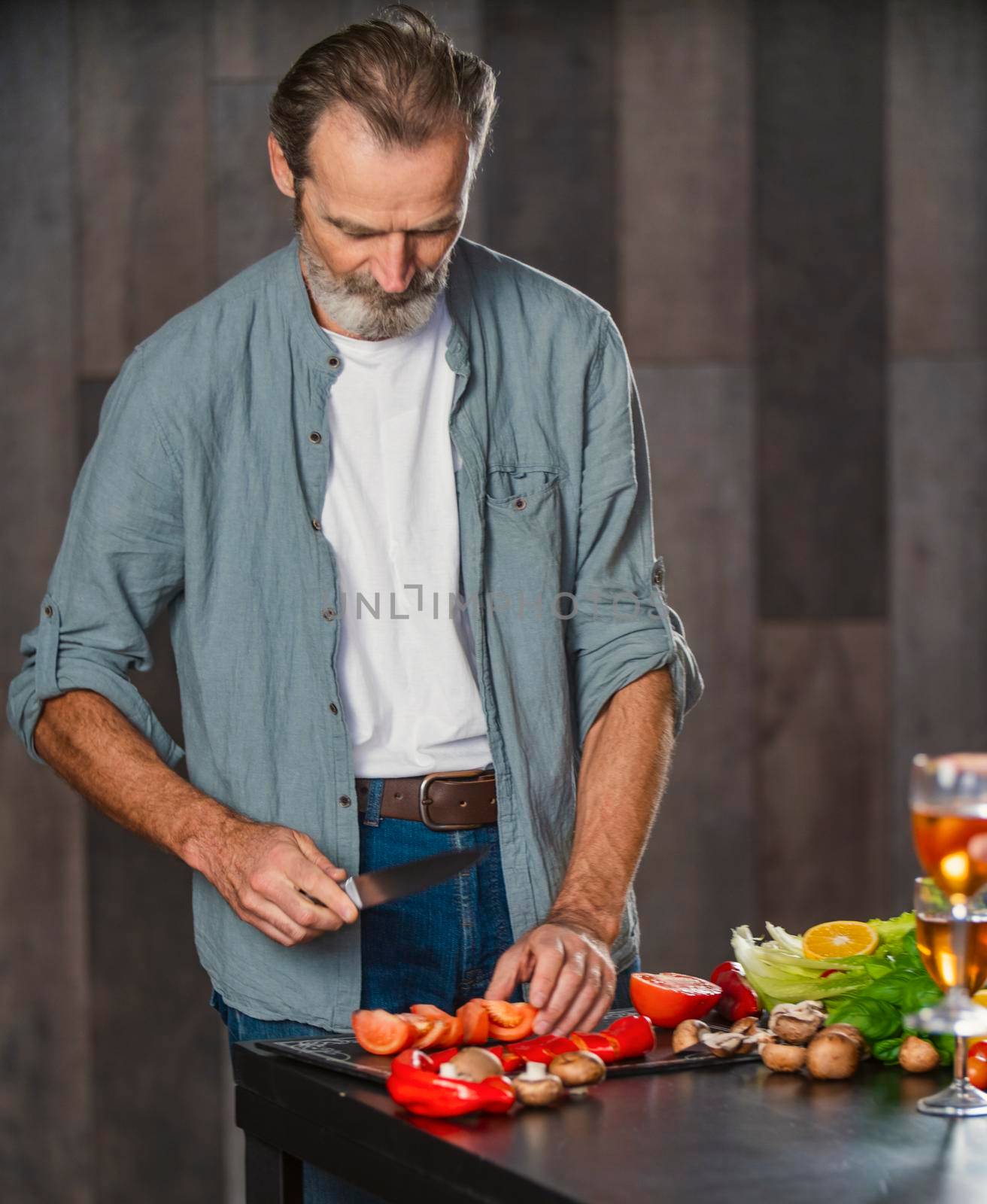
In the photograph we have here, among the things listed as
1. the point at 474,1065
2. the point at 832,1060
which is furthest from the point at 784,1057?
the point at 474,1065

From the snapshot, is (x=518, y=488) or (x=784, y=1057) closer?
(x=784, y=1057)

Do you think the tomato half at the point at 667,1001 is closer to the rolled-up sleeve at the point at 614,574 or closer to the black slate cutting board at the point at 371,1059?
the black slate cutting board at the point at 371,1059

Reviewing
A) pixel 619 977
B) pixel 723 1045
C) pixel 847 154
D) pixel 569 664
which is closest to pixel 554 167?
pixel 847 154

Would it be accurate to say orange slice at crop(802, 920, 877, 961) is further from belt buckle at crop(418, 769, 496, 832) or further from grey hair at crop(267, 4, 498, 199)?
grey hair at crop(267, 4, 498, 199)

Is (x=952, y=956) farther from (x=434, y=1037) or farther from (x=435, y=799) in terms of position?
(x=435, y=799)

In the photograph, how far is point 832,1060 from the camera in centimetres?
134

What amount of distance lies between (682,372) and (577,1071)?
7.99ft

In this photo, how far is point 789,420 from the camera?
11.7 ft

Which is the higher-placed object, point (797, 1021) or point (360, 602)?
point (360, 602)

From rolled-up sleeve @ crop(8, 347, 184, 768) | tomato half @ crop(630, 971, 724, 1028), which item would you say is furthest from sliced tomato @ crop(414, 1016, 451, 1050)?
rolled-up sleeve @ crop(8, 347, 184, 768)

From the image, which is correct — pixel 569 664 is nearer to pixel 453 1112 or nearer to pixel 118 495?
pixel 118 495

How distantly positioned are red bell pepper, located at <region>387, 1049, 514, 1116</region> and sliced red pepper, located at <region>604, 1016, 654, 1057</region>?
18cm

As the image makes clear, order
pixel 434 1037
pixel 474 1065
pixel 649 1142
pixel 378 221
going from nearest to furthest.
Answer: pixel 649 1142 < pixel 474 1065 < pixel 434 1037 < pixel 378 221

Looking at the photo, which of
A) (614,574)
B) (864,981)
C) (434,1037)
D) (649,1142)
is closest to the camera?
(649,1142)
